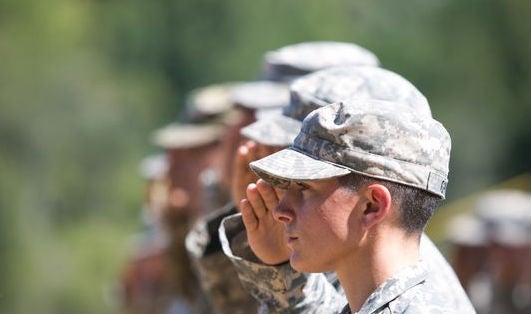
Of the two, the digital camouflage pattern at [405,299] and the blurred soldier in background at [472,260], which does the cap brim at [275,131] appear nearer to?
the digital camouflage pattern at [405,299]

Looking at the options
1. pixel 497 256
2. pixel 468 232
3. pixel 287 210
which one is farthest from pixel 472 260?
pixel 287 210

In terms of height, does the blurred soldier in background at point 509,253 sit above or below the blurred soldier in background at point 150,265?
below

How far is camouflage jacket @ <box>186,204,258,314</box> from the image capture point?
676 cm

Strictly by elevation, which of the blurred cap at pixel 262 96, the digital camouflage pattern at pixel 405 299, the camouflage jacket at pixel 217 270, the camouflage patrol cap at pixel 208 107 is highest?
the digital camouflage pattern at pixel 405 299

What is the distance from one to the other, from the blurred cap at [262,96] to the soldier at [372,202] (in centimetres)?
287

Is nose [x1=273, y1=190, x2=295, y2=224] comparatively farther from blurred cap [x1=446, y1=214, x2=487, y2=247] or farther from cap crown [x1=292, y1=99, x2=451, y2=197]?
blurred cap [x1=446, y1=214, x2=487, y2=247]

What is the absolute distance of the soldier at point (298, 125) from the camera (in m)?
5.40

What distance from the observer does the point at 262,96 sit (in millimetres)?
7832

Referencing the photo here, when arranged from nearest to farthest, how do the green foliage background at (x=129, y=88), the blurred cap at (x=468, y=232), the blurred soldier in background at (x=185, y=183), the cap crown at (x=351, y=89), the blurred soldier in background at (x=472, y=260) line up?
the cap crown at (x=351, y=89) < the blurred soldier in background at (x=185, y=183) < the blurred soldier in background at (x=472, y=260) < the blurred cap at (x=468, y=232) < the green foliage background at (x=129, y=88)

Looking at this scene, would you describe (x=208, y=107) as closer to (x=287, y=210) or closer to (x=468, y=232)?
(x=468, y=232)

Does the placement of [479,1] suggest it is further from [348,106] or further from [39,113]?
[348,106]

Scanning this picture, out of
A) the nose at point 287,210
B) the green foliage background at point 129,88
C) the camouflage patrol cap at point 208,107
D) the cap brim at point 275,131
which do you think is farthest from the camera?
the green foliage background at point 129,88

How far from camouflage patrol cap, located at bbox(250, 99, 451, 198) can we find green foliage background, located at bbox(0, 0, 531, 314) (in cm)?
1911

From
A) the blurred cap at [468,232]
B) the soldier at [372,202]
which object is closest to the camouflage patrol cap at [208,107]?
the blurred cap at [468,232]
